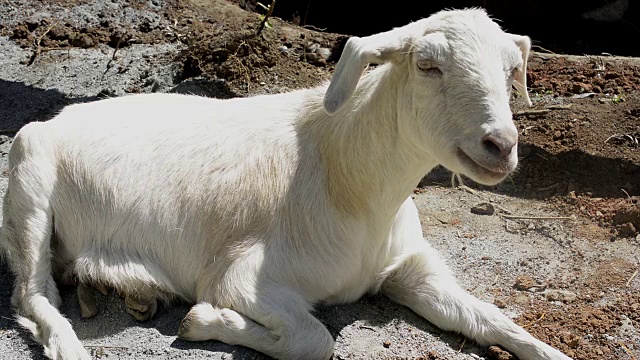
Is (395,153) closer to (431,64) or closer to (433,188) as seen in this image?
(431,64)

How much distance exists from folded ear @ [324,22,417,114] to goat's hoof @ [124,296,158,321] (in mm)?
1603

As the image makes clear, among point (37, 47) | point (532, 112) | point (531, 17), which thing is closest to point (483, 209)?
point (532, 112)

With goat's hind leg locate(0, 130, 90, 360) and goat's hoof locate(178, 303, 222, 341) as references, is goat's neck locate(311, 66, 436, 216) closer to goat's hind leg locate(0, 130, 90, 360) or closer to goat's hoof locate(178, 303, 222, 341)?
goat's hoof locate(178, 303, 222, 341)

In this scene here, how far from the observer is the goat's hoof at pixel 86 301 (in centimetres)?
480

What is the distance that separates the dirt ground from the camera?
15.5 feet

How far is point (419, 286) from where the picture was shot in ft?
16.2

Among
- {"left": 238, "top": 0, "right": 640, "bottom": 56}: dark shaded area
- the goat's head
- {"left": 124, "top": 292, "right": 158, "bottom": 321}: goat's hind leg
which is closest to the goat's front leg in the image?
the goat's head

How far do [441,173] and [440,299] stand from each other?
213cm

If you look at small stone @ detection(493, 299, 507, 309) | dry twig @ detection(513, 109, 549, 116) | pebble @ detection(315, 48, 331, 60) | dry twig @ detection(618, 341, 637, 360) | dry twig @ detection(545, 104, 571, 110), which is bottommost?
small stone @ detection(493, 299, 507, 309)

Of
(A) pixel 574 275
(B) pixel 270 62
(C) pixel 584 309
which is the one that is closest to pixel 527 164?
(A) pixel 574 275

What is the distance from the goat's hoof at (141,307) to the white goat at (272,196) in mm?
60

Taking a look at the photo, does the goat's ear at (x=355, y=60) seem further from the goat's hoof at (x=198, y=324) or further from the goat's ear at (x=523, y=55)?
the goat's hoof at (x=198, y=324)

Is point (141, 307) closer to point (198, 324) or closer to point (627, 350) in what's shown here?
point (198, 324)

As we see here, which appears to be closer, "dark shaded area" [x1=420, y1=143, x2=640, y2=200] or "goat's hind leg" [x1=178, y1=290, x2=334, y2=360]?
"goat's hind leg" [x1=178, y1=290, x2=334, y2=360]
